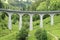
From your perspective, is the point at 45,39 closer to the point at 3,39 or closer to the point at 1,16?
the point at 3,39

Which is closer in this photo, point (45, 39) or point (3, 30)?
point (45, 39)

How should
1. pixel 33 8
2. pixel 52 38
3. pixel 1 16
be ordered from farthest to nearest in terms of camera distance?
pixel 33 8 < pixel 1 16 < pixel 52 38

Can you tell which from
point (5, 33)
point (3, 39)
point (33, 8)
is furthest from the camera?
point (33, 8)

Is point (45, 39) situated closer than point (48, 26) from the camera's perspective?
Yes

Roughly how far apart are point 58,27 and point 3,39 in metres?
30.2

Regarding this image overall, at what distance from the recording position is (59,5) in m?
138

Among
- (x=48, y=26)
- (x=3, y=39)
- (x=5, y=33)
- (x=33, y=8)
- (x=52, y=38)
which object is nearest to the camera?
(x=52, y=38)

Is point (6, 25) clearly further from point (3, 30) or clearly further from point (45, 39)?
point (45, 39)

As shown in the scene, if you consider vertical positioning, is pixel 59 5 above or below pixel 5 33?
above

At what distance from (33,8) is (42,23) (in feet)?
163

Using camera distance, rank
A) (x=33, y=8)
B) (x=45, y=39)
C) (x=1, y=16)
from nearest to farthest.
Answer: (x=45, y=39)
(x=1, y=16)
(x=33, y=8)

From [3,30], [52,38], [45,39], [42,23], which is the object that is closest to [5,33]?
[3,30]

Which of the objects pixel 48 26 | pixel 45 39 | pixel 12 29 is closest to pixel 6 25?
pixel 12 29

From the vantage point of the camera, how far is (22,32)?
8281 centimetres
